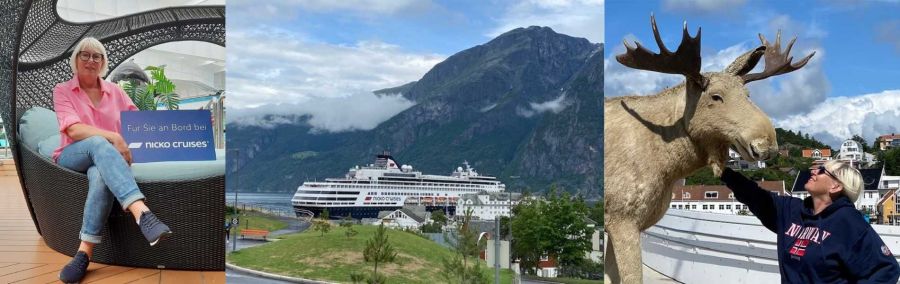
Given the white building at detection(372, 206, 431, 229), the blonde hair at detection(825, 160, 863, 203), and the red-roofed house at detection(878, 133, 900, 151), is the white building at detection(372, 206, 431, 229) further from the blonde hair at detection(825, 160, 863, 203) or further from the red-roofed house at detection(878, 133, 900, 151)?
the red-roofed house at detection(878, 133, 900, 151)

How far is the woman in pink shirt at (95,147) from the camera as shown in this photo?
12.3 feet

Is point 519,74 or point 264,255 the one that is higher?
point 519,74

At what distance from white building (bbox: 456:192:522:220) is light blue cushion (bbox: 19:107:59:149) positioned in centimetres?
252

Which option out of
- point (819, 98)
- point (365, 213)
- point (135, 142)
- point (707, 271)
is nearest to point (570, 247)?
point (365, 213)

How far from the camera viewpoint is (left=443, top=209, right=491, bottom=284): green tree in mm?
3252

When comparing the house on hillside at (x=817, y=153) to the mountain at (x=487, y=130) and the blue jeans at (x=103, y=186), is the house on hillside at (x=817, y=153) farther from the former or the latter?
the blue jeans at (x=103, y=186)

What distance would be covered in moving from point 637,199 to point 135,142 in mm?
2553

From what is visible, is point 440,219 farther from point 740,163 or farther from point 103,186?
point 103,186

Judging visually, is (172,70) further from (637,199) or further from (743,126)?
(743,126)

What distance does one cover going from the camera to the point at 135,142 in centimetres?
395

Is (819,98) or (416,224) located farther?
(819,98)

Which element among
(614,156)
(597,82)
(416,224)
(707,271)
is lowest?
(707,271)

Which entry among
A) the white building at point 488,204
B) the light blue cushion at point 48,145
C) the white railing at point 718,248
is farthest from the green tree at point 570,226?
the light blue cushion at point 48,145

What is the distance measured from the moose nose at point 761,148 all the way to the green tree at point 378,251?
4.85ft
